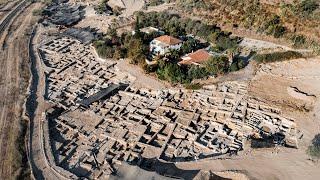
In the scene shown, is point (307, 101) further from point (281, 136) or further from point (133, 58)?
point (133, 58)

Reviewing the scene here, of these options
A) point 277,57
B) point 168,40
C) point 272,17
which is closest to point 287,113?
point 277,57

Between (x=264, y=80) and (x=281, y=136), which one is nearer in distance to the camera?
(x=281, y=136)

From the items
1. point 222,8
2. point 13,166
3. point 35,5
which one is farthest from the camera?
point 35,5

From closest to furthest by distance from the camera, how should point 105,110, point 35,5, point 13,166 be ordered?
point 13,166 → point 105,110 → point 35,5

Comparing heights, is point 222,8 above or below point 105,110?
above

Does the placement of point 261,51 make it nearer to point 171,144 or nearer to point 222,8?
point 222,8

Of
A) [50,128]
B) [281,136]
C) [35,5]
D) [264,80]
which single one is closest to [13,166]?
[50,128]

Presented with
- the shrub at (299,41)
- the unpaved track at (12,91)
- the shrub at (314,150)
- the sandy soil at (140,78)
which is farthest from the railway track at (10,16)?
the shrub at (314,150)
